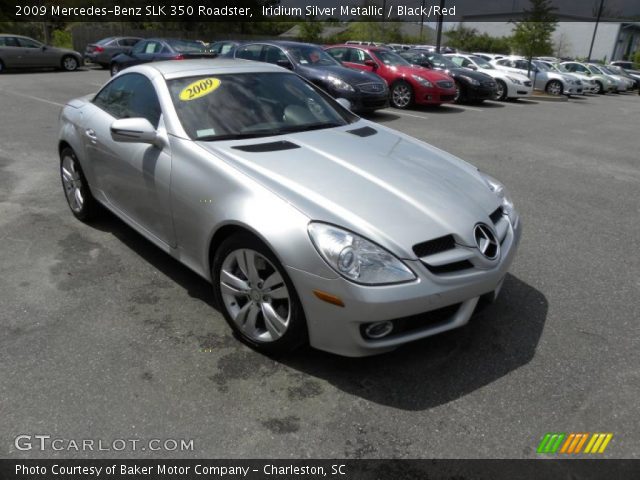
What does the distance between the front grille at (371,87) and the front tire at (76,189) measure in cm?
737

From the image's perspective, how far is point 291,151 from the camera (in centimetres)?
332

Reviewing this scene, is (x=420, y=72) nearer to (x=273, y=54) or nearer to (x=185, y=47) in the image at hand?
(x=273, y=54)

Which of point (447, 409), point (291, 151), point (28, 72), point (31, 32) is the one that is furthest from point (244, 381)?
point (31, 32)

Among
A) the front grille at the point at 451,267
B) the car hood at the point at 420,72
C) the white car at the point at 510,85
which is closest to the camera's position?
the front grille at the point at 451,267

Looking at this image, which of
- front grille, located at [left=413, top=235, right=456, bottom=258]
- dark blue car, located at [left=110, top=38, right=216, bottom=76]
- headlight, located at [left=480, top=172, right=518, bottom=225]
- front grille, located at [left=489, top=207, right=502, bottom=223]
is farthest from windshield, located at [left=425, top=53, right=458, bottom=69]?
front grille, located at [left=413, top=235, right=456, bottom=258]

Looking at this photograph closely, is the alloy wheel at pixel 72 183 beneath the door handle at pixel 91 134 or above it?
beneath

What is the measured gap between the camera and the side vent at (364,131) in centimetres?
388

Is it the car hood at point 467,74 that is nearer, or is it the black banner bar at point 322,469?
the black banner bar at point 322,469

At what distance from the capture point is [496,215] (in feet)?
10.5

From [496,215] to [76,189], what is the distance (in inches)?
147

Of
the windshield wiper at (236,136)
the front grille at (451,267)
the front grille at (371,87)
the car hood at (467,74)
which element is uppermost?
the windshield wiper at (236,136)

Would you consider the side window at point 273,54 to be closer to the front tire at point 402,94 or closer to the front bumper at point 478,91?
the front tire at point 402,94

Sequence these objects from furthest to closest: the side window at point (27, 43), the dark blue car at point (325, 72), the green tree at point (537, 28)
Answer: the green tree at point (537, 28) < the side window at point (27, 43) < the dark blue car at point (325, 72)

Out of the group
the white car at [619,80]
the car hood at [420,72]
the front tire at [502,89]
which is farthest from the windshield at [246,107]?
the white car at [619,80]
